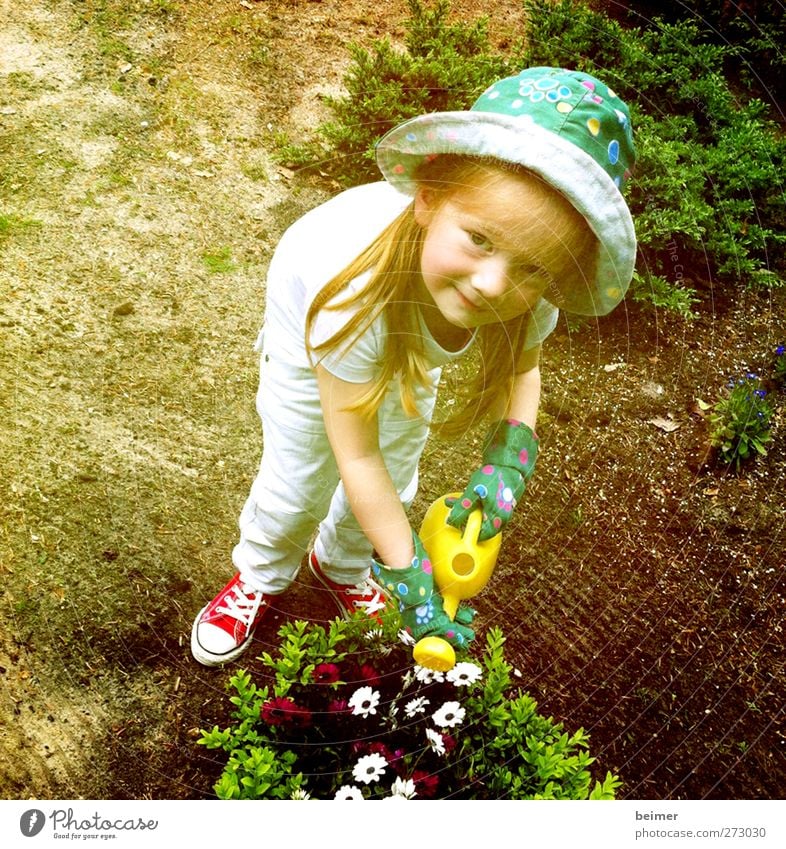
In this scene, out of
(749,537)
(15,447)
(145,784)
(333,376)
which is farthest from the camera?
(749,537)

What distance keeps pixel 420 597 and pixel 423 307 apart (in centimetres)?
30

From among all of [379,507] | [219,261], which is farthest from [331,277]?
[219,261]

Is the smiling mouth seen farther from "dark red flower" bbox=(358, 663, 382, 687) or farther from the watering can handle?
"dark red flower" bbox=(358, 663, 382, 687)

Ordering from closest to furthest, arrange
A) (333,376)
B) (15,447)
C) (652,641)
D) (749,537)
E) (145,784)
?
(333,376)
(145,784)
(15,447)
(652,641)
(749,537)

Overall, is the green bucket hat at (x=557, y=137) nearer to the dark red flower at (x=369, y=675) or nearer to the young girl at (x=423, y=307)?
the young girl at (x=423, y=307)

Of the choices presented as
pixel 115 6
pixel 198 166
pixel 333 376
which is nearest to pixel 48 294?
pixel 198 166

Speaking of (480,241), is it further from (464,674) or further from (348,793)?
(348,793)

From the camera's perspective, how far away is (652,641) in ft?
3.90

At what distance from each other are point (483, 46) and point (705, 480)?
826 mm

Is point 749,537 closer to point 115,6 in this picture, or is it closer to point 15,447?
point 15,447

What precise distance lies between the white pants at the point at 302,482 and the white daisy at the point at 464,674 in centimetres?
23

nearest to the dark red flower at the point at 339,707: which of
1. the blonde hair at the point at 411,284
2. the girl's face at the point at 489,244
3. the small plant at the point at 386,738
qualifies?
the small plant at the point at 386,738

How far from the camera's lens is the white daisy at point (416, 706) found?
88cm
